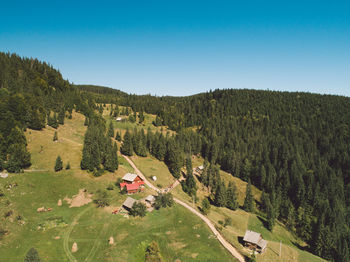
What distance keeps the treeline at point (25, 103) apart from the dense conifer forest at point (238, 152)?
304 millimetres

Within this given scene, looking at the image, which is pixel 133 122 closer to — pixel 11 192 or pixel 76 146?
pixel 76 146

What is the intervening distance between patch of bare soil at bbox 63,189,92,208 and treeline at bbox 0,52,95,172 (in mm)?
22524

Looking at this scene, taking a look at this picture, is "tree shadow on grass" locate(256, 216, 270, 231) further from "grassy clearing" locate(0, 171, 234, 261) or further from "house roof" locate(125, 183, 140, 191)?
"house roof" locate(125, 183, 140, 191)

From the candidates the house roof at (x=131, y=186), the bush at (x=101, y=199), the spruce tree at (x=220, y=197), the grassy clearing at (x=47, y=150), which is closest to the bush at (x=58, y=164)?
the grassy clearing at (x=47, y=150)

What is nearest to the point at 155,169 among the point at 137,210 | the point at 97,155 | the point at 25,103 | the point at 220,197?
the point at 97,155

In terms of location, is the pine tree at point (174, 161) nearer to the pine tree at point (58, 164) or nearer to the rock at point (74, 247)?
the pine tree at point (58, 164)

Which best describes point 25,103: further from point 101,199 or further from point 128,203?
point 128,203

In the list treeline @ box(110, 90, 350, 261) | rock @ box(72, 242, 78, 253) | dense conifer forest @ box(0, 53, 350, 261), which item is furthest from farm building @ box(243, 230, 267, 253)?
rock @ box(72, 242, 78, 253)

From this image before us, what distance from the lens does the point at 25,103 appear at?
96.6 m

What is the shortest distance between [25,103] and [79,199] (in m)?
63.4

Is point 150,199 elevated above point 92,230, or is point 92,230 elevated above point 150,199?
point 150,199

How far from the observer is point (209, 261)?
45.1 m

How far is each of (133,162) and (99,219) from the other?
164 ft

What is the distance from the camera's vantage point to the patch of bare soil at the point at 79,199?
204 ft
